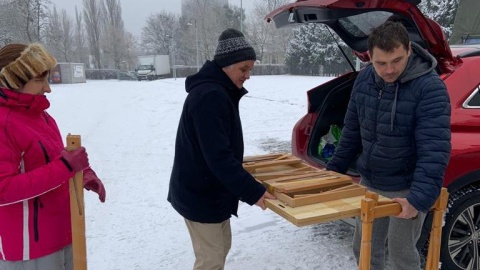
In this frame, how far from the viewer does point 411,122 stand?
2248 mm

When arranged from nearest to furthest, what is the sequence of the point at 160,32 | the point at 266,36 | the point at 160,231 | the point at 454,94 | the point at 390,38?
the point at 390,38, the point at 454,94, the point at 160,231, the point at 266,36, the point at 160,32

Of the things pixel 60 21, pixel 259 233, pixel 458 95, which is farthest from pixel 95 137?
pixel 60 21

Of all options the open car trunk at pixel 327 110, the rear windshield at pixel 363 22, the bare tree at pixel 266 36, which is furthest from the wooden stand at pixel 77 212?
the bare tree at pixel 266 36

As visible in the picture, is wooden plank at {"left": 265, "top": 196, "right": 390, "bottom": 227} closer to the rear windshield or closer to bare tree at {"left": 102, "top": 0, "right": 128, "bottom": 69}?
the rear windshield

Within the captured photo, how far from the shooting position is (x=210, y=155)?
219cm

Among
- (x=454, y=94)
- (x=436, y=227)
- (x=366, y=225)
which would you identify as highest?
(x=454, y=94)

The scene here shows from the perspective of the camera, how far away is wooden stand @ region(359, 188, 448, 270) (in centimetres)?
198

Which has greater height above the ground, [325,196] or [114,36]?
[114,36]

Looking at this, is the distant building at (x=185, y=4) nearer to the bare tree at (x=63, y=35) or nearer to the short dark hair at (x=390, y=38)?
the bare tree at (x=63, y=35)

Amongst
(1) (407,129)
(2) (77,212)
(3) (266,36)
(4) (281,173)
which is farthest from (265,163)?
(3) (266,36)

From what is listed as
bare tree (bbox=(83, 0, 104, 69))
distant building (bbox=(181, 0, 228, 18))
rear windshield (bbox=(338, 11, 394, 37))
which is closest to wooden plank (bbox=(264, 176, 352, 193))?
rear windshield (bbox=(338, 11, 394, 37))

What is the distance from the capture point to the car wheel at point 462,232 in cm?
299

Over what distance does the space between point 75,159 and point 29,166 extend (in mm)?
207

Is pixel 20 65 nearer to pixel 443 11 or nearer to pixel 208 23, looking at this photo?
pixel 443 11
